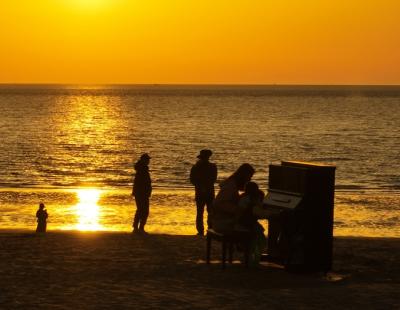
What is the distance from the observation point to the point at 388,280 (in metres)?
12.6

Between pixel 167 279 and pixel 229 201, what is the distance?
1508 mm

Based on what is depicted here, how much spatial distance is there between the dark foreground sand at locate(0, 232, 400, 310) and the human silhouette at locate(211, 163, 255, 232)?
0.60 m

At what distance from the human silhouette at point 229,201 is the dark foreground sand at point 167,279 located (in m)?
0.60

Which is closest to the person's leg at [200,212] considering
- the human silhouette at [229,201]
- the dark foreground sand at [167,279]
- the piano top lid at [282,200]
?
the dark foreground sand at [167,279]

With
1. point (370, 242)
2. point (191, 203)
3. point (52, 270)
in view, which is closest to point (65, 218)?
point (191, 203)

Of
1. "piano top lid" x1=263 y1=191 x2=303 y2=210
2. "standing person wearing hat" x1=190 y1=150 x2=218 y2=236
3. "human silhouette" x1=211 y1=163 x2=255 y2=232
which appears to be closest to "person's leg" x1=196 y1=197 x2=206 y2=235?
"standing person wearing hat" x1=190 y1=150 x2=218 y2=236

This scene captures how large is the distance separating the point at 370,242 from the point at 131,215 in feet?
29.1

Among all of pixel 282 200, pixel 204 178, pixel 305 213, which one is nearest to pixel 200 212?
pixel 204 178

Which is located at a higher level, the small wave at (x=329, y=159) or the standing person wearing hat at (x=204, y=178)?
the standing person wearing hat at (x=204, y=178)

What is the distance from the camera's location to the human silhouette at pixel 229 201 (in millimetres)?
13070

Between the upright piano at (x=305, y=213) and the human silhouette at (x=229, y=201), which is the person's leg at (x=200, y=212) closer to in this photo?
the human silhouette at (x=229, y=201)

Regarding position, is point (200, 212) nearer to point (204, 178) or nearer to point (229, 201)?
point (204, 178)

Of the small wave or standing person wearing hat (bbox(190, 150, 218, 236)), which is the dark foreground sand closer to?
standing person wearing hat (bbox(190, 150, 218, 236))

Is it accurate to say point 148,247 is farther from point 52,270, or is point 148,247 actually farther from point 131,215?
point 131,215
